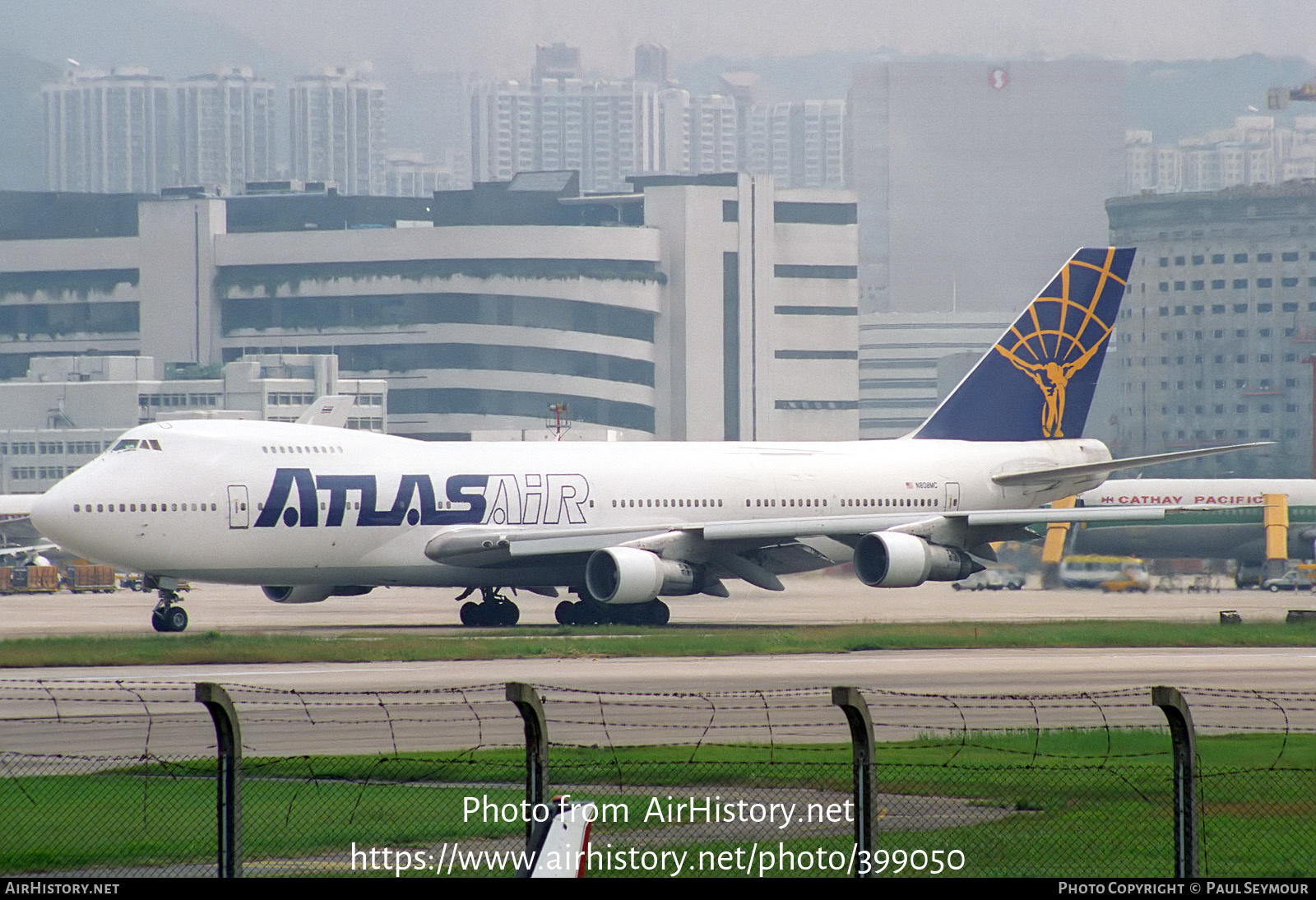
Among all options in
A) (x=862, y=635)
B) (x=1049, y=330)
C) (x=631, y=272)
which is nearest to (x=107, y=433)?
(x=631, y=272)

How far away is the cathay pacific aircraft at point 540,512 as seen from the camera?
3997 cm

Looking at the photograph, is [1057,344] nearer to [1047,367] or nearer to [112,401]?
[1047,367]

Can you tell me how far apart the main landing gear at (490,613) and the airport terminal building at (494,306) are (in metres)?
117

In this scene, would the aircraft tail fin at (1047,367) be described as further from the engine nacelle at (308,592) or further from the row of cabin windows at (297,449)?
the row of cabin windows at (297,449)

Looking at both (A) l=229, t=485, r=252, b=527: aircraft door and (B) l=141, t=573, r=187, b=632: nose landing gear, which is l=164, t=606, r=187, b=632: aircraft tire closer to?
(B) l=141, t=573, r=187, b=632: nose landing gear

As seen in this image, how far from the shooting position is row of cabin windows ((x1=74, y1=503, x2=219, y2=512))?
39.4 metres

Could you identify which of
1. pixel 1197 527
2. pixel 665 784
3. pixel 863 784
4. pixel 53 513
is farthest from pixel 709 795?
pixel 1197 527

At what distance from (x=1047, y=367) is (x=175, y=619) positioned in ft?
79.6

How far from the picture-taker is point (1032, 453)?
50.3 metres

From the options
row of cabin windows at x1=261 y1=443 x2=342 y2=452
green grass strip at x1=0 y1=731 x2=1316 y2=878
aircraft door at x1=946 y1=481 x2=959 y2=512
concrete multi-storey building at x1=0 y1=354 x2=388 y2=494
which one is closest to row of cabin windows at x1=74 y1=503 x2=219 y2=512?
row of cabin windows at x1=261 y1=443 x2=342 y2=452

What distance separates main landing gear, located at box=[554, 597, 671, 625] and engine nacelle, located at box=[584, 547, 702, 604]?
214 centimetres

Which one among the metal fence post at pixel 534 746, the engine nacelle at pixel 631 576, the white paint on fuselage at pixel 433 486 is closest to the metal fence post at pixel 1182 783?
the metal fence post at pixel 534 746

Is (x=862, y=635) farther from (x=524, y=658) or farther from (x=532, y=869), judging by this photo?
(x=532, y=869)

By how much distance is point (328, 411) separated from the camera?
330ft
